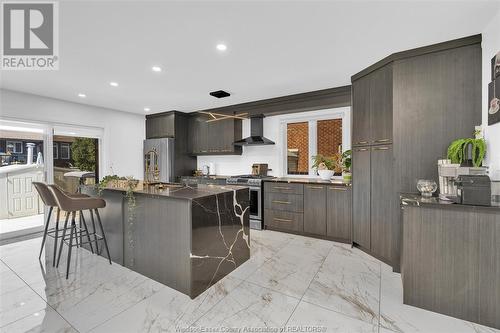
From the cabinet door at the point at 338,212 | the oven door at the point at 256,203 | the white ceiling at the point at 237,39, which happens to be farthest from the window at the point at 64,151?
the cabinet door at the point at 338,212

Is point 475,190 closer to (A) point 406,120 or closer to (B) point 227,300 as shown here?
(A) point 406,120

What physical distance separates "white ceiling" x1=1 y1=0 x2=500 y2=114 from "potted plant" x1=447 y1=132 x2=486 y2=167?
3.57ft

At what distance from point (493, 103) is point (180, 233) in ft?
10.1

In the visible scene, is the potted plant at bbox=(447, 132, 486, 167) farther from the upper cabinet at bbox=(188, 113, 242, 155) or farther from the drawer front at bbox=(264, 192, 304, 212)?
the upper cabinet at bbox=(188, 113, 242, 155)

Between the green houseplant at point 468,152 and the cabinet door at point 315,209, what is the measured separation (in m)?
1.69

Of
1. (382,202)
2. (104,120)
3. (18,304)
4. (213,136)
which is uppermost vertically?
(104,120)

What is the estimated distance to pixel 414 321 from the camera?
1776 mm

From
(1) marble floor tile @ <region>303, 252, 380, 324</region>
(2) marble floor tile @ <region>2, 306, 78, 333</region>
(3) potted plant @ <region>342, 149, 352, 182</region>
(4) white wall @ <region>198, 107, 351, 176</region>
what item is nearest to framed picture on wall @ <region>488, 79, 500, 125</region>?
(3) potted plant @ <region>342, 149, 352, 182</region>

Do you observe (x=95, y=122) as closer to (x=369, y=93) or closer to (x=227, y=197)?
(x=227, y=197)

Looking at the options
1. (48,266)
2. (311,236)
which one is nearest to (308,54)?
(311,236)

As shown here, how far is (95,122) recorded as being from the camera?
4828 mm


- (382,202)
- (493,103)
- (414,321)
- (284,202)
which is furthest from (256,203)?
(493,103)

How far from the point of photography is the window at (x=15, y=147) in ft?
12.6

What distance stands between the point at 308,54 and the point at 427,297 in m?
2.68
